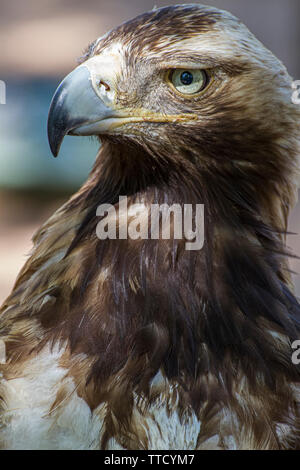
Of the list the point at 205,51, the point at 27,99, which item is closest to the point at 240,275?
the point at 205,51

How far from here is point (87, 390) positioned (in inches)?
76.1

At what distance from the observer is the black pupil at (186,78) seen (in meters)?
2.07

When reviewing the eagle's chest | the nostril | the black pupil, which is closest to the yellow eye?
the black pupil

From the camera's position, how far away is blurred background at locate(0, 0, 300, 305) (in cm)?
673

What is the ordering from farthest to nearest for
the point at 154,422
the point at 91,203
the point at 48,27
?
the point at 48,27 < the point at 91,203 < the point at 154,422

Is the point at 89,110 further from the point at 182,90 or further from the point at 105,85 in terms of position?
the point at 182,90

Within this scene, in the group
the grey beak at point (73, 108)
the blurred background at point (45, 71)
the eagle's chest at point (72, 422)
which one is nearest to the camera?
the eagle's chest at point (72, 422)

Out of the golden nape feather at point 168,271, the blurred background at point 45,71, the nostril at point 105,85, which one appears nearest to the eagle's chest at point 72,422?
the golden nape feather at point 168,271

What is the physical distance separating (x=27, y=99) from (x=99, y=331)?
16.9 ft

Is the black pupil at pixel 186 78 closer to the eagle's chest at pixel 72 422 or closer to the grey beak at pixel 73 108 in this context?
the grey beak at pixel 73 108

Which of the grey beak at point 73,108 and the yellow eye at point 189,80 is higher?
the yellow eye at point 189,80

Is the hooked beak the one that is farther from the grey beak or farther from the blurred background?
the blurred background

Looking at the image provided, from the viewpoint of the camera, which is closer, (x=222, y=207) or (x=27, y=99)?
(x=222, y=207)

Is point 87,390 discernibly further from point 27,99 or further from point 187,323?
point 27,99
